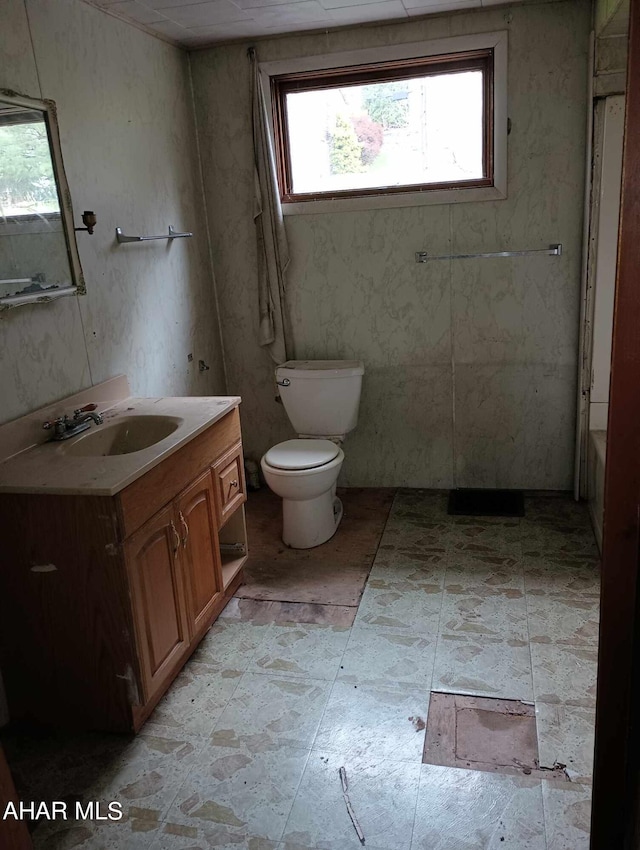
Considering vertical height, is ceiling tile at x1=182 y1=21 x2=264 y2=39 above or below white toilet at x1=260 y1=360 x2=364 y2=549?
above

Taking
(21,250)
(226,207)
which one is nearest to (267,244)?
(226,207)

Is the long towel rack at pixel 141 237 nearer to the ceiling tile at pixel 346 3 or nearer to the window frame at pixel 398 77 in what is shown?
the window frame at pixel 398 77

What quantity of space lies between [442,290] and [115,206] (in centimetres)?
157

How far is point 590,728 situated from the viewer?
6.29 ft

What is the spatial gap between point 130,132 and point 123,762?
2301mm

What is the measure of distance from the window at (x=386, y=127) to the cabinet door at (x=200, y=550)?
69.0 inches

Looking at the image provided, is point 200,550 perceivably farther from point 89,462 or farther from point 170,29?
point 170,29

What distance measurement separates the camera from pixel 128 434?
2.38 m

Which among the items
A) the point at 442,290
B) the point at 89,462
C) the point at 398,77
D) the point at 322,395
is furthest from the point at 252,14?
the point at 89,462

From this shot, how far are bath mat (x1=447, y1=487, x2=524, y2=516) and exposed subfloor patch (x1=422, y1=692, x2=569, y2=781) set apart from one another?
1.34 m

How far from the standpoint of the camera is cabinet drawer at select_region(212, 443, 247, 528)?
2.49 meters

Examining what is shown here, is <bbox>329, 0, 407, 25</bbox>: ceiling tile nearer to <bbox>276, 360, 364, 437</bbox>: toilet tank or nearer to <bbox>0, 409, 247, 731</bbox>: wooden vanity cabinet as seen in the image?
<bbox>276, 360, 364, 437</bbox>: toilet tank

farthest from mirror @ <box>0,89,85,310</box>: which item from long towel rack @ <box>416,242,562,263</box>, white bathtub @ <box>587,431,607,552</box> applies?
white bathtub @ <box>587,431,607,552</box>

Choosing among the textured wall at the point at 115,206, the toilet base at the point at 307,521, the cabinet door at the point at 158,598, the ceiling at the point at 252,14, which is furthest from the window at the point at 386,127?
the cabinet door at the point at 158,598
